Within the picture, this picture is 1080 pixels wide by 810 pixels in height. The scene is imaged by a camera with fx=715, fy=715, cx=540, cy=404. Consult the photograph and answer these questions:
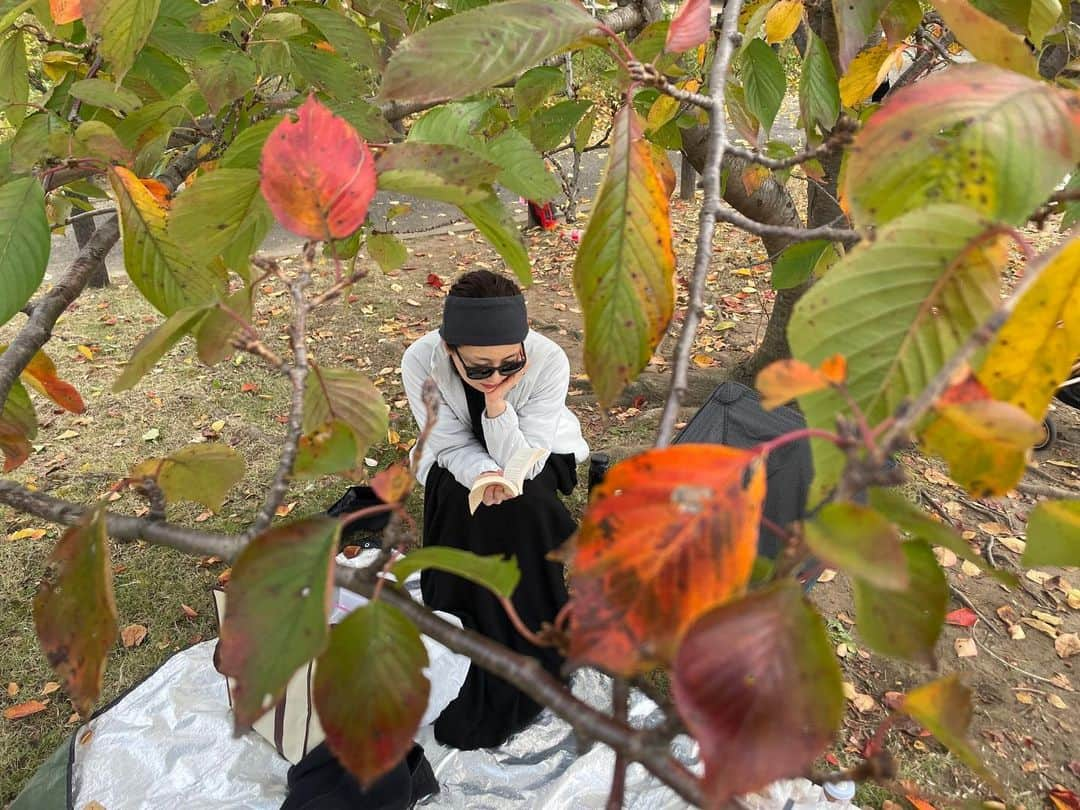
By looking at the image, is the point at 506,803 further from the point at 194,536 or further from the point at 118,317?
the point at 118,317

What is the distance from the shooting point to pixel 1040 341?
38 cm

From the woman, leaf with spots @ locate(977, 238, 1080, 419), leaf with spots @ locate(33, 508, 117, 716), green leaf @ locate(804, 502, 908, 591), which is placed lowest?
the woman

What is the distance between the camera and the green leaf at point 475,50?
1.77 feet

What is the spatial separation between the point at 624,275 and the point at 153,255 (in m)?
0.61

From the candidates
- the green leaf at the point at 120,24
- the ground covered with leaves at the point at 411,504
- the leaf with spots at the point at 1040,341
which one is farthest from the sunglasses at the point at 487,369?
the leaf with spots at the point at 1040,341

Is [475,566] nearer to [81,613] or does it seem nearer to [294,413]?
[294,413]

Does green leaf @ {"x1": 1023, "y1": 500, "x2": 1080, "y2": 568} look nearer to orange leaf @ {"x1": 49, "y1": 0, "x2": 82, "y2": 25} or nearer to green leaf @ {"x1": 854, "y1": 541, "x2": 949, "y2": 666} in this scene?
green leaf @ {"x1": 854, "y1": 541, "x2": 949, "y2": 666}

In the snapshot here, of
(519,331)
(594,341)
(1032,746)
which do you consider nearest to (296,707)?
(519,331)

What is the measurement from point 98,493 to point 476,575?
159 inches

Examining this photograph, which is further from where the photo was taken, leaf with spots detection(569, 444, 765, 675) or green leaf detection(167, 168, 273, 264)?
green leaf detection(167, 168, 273, 264)

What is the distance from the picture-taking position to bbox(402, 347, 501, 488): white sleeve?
8.52ft

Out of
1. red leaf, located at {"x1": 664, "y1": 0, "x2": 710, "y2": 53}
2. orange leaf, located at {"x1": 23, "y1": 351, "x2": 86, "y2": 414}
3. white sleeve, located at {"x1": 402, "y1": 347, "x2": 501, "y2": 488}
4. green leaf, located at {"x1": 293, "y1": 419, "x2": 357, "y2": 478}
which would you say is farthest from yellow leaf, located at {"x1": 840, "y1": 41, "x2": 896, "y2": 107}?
white sleeve, located at {"x1": 402, "y1": 347, "x2": 501, "y2": 488}

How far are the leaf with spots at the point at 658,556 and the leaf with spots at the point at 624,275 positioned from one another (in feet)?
0.65

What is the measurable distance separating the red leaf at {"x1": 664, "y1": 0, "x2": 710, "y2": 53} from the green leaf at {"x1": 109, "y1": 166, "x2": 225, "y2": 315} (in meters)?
0.58
